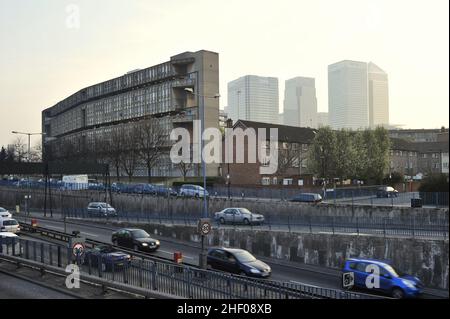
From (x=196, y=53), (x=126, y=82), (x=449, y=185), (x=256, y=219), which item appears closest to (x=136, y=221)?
(x=256, y=219)

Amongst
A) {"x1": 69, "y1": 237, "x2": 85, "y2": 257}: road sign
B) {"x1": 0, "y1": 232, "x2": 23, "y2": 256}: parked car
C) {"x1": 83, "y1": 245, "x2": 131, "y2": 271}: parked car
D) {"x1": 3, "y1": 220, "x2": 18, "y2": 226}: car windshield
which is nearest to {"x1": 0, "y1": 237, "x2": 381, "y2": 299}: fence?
{"x1": 83, "y1": 245, "x2": 131, "y2": 271}: parked car

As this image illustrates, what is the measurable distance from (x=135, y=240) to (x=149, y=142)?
1999 inches

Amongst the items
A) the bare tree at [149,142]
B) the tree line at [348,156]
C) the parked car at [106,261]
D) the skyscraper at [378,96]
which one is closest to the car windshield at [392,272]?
the parked car at [106,261]

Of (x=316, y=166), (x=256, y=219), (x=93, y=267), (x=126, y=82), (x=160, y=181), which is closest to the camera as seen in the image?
(x=93, y=267)

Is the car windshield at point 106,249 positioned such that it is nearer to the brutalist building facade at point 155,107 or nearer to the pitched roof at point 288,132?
the pitched roof at point 288,132

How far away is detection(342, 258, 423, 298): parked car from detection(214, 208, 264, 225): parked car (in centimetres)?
1482

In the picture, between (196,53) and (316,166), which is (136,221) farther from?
(196,53)

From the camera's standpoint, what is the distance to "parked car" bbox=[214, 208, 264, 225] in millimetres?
34506

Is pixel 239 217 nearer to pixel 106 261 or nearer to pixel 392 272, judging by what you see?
pixel 392 272

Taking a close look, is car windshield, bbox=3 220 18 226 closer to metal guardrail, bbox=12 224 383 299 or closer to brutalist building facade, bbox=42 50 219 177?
metal guardrail, bbox=12 224 383 299

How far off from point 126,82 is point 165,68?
53.2 feet

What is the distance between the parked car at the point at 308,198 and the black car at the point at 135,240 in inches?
772

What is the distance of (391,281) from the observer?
18.4 m

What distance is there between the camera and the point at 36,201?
63781mm
